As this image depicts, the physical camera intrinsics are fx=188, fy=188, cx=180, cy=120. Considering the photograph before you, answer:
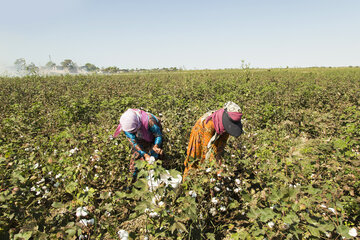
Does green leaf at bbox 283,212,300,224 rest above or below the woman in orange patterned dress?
below

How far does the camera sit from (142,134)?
Result: 2607 mm

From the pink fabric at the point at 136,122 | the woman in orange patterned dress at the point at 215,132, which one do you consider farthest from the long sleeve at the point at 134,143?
the woman in orange patterned dress at the point at 215,132

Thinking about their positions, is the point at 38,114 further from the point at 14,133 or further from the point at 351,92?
the point at 351,92

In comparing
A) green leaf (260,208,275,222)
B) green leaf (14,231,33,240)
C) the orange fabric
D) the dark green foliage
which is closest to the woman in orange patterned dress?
the orange fabric

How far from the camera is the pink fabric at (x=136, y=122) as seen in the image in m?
2.32

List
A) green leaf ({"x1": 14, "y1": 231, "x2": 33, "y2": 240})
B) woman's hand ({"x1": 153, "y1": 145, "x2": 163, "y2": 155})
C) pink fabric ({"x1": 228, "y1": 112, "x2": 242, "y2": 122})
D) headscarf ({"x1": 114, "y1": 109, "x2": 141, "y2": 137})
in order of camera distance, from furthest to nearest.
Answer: woman's hand ({"x1": 153, "y1": 145, "x2": 163, "y2": 155}), headscarf ({"x1": 114, "y1": 109, "x2": 141, "y2": 137}), pink fabric ({"x1": 228, "y1": 112, "x2": 242, "y2": 122}), green leaf ({"x1": 14, "y1": 231, "x2": 33, "y2": 240})

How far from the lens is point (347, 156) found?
220 cm

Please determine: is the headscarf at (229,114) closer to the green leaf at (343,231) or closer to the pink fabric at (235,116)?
the pink fabric at (235,116)

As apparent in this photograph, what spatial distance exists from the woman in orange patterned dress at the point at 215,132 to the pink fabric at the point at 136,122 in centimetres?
67

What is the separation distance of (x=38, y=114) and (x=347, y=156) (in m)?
6.61

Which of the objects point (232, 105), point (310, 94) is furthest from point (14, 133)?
point (310, 94)

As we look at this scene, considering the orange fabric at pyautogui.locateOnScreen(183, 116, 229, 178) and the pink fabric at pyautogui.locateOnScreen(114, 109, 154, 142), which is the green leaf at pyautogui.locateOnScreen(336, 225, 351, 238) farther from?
the pink fabric at pyautogui.locateOnScreen(114, 109, 154, 142)

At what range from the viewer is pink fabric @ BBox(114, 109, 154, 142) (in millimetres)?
2318

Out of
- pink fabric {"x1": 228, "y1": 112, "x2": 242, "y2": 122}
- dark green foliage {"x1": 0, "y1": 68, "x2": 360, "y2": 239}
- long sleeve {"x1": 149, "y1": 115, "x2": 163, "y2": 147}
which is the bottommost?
dark green foliage {"x1": 0, "y1": 68, "x2": 360, "y2": 239}
